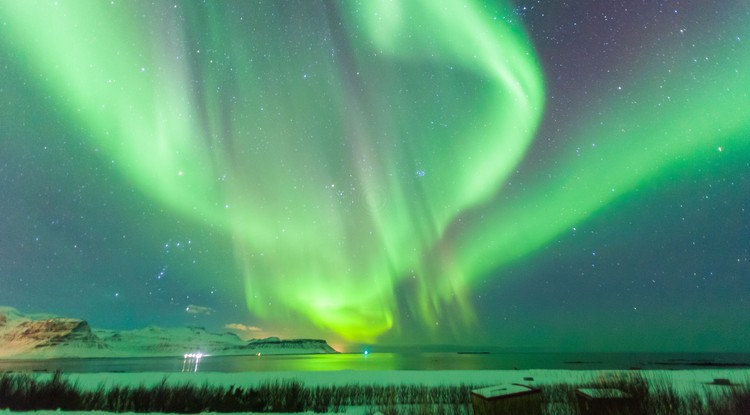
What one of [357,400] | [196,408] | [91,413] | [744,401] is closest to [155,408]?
[196,408]

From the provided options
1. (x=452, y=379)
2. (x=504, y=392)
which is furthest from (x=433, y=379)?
(x=504, y=392)

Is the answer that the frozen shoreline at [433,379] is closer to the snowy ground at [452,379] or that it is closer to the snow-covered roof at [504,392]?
the snowy ground at [452,379]

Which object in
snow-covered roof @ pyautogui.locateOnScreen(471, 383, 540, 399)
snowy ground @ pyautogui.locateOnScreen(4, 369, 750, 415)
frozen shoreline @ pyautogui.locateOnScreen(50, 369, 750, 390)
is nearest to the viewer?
snow-covered roof @ pyautogui.locateOnScreen(471, 383, 540, 399)

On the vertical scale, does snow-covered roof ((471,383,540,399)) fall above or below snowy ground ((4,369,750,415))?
above

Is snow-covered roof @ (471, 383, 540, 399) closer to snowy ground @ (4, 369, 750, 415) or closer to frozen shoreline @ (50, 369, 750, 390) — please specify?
snowy ground @ (4, 369, 750, 415)

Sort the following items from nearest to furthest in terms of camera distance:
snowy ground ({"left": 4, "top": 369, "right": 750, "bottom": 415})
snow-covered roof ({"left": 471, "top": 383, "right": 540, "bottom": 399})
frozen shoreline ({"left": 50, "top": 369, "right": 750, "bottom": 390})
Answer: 1. snow-covered roof ({"left": 471, "top": 383, "right": 540, "bottom": 399})
2. snowy ground ({"left": 4, "top": 369, "right": 750, "bottom": 415})
3. frozen shoreline ({"left": 50, "top": 369, "right": 750, "bottom": 390})

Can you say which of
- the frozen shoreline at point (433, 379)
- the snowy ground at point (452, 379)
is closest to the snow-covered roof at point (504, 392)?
the snowy ground at point (452, 379)

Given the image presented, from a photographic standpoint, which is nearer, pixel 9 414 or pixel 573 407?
pixel 9 414

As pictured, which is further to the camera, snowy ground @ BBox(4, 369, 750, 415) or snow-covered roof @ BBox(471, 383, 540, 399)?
snowy ground @ BBox(4, 369, 750, 415)

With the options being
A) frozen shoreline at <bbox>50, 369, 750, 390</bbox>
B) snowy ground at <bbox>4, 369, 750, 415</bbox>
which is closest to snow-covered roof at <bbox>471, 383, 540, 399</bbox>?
snowy ground at <bbox>4, 369, 750, 415</bbox>

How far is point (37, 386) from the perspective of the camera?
20.0 metres

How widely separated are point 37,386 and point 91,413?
6.24 m

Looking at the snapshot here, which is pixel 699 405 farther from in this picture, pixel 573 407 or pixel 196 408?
pixel 196 408

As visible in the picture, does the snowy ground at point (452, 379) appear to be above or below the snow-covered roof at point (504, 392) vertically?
below
